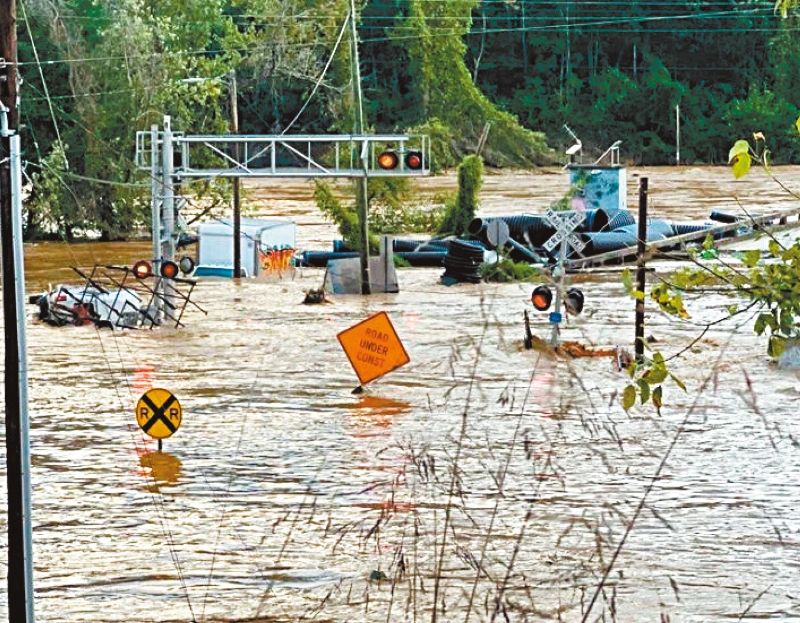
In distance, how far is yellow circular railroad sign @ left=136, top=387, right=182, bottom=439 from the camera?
62.3ft

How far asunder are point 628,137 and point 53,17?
5459 cm

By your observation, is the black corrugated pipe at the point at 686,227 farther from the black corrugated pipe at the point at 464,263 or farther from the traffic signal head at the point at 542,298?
the traffic signal head at the point at 542,298

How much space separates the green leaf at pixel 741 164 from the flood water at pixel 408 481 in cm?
121

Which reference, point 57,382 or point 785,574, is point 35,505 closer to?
point 785,574

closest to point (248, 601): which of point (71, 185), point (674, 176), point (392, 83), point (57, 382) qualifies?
point (57, 382)

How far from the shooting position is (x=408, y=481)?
17125 millimetres

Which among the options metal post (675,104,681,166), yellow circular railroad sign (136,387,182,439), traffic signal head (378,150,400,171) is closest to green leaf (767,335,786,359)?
yellow circular railroad sign (136,387,182,439)

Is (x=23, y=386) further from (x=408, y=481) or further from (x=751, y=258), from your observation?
(x=408, y=481)

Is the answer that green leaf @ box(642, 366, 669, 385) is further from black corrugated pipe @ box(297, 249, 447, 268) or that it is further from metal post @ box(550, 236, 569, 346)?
black corrugated pipe @ box(297, 249, 447, 268)

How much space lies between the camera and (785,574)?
1372 centimetres

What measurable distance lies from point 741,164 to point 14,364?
219 inches

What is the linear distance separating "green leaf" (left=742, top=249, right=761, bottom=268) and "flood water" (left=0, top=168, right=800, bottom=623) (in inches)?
25.0

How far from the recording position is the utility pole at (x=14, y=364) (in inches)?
358

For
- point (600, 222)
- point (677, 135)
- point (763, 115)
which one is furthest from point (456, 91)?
point (600, 222)
